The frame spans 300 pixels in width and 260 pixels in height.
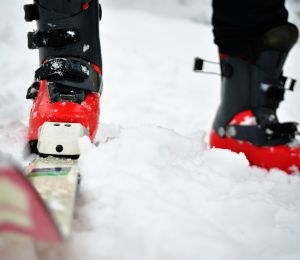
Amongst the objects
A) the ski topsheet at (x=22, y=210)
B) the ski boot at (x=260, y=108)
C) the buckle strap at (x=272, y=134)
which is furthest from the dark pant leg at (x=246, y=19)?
the ski topsheet at (x=22, y=210)

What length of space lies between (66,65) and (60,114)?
19 cm

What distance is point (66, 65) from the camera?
1219 millimetres

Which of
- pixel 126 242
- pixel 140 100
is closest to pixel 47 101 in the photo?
pixel 126 242

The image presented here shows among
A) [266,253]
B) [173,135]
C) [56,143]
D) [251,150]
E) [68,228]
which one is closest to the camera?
[68,228]

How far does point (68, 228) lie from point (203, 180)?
0.48 metres

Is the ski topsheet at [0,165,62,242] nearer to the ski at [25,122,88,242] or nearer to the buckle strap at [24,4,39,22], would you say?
the ski at [25,122,88,242]

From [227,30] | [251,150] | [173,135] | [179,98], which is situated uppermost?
[227,30]

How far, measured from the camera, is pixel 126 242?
2.10 ft

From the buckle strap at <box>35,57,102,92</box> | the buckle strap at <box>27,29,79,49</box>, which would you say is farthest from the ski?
the buckle strap at <box>27,29,79,49</box>

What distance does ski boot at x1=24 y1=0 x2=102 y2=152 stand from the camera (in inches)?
44.8

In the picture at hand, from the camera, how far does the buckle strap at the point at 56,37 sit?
1277 millimetres

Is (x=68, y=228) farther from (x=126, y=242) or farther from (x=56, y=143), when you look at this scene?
(x=56, y=143)

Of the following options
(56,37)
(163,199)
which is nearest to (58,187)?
(163,199)

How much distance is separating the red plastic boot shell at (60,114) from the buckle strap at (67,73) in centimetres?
6
